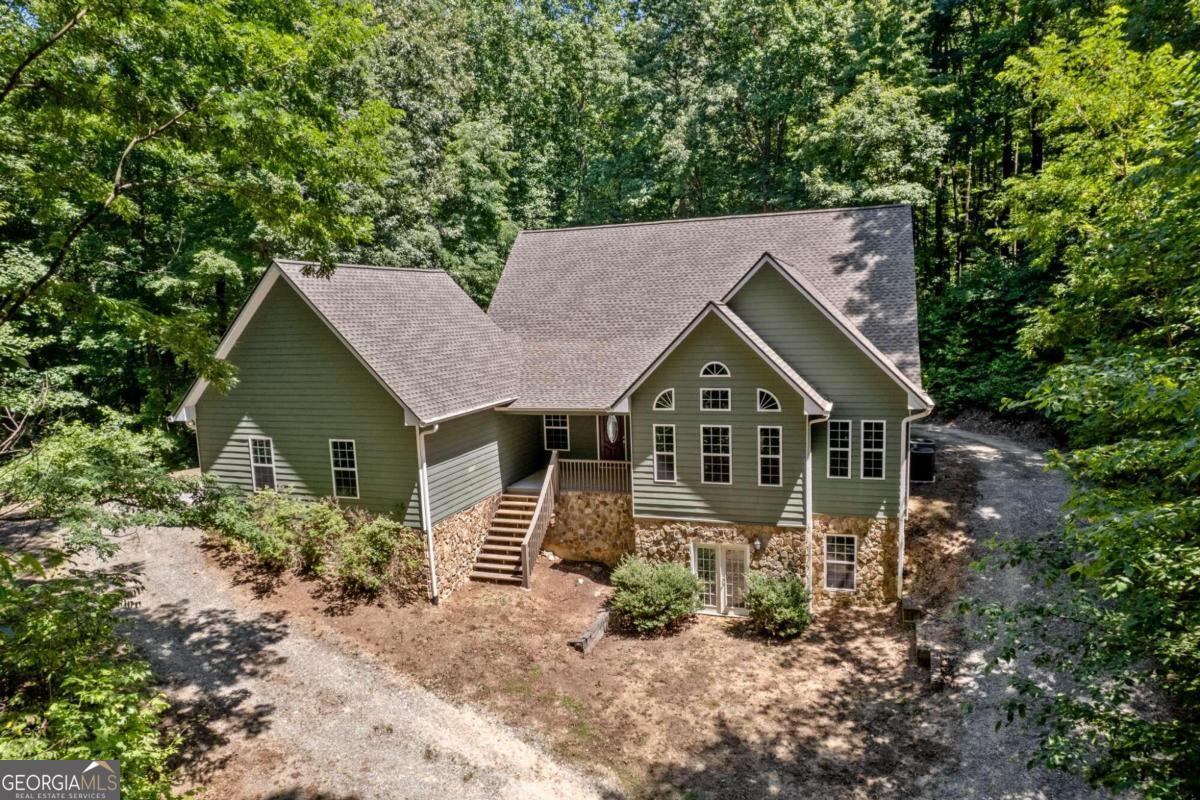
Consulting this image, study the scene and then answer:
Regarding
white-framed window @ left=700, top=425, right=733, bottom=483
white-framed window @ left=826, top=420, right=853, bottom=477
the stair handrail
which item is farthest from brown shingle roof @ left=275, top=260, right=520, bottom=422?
white-framed window @ left=826, top=420, right=853, bottom=477

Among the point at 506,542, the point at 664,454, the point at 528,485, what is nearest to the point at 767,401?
the point at 664,454

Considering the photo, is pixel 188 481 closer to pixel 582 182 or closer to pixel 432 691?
pixel 432 691

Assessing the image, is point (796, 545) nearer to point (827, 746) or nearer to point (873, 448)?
point (873, 448)

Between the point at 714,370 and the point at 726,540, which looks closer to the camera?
the point at 714,370

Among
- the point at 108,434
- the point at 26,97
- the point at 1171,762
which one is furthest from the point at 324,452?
the point at 1171,762

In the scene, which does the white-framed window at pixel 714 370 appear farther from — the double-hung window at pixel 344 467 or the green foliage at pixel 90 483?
the green foliage at pixel 90 483
